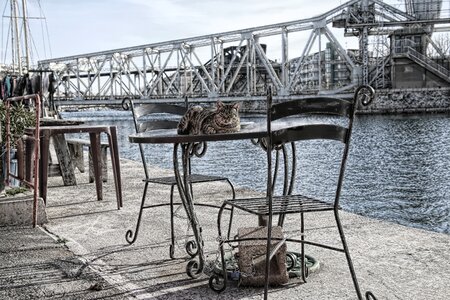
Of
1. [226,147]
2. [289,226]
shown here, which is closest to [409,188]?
[289,226]

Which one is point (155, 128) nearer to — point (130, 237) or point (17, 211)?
point (130, 237)

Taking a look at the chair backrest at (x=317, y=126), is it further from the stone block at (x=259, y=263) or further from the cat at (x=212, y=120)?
the stone block at (x=259, y=263)

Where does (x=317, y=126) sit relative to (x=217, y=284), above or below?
above

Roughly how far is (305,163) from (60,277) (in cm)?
1566

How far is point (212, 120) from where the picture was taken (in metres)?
3.16

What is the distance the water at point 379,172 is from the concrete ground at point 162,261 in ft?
17.1

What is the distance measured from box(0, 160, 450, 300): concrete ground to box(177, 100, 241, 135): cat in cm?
78

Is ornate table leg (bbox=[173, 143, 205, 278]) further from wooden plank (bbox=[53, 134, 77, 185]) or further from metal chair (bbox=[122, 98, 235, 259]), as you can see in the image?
wooden plank (bbox=[53, 134, 77, 185])

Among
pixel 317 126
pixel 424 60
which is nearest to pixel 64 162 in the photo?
pixel 317 126

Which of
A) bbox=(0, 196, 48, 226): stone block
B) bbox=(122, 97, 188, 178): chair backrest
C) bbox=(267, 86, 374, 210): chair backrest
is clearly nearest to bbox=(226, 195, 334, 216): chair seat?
bbox=(267, 86, 374, 210): chair backrest

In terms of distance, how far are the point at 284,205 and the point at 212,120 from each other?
556 mm

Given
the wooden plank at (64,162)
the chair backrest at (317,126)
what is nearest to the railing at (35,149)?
the wooden plank at (64,162)

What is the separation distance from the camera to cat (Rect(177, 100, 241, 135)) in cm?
316

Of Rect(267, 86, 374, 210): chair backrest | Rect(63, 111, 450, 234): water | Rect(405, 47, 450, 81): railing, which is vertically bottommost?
Rect(63, 111, 450, 234): water
